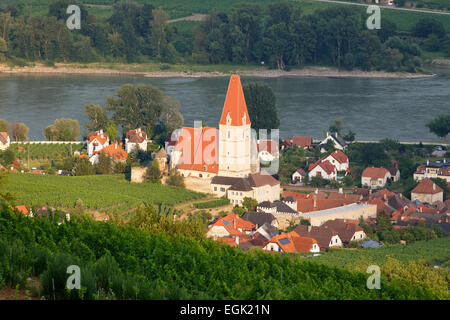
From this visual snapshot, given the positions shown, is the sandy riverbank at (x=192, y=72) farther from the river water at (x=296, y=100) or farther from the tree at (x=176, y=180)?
the tree at (x=176, y=180)

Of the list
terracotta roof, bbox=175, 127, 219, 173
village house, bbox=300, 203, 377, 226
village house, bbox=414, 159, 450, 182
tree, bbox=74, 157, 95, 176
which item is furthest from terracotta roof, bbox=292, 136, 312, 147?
tree, bbox=74, 157, 95, 176

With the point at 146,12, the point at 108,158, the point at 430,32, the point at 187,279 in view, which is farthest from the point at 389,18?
the point at 187,279

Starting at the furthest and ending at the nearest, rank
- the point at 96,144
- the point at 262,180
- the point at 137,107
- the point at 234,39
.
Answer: the point at 234,39
the point at 137,107
the point at 96,144
the point at 262,180

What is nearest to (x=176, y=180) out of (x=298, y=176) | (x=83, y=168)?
(x=83, y=168)

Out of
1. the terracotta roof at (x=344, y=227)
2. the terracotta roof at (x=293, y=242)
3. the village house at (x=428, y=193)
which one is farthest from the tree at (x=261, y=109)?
the terracotta roof at (x=293, y=242)

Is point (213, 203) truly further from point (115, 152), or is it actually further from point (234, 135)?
point (115, 152)

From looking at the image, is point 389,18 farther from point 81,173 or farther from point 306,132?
point 81,173

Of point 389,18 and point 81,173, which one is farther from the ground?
point 389,18
